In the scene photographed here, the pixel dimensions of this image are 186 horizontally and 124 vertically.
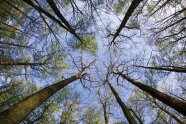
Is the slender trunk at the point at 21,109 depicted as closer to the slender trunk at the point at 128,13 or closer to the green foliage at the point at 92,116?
the slender trunk at the point at 128,13

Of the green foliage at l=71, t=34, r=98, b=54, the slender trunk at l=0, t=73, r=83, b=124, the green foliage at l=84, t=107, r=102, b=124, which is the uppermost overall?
the green foliage at l=71, t=34, r=98, b=54

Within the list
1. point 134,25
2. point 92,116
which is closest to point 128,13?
point 134,25

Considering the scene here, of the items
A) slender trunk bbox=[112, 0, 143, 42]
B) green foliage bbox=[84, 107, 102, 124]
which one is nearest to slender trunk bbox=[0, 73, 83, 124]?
slender trunk bbox=[112, 0, 143, 42]

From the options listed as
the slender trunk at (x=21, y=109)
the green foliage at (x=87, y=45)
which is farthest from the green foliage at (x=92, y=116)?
the slender trunk at (x=21, y=109)

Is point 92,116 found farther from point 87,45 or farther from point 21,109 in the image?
point 21,109

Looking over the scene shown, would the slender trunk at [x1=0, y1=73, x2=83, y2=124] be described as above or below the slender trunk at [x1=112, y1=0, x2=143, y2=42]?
below

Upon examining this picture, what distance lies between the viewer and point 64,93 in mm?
12930

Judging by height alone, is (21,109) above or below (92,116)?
above

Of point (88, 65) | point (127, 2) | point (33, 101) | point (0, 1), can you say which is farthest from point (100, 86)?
point (0, 1)

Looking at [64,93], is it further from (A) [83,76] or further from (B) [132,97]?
(B) [132,97]

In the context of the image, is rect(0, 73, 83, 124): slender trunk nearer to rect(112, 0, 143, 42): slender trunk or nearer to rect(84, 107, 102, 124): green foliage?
rect(112, 0, 143, 42): slender trunk

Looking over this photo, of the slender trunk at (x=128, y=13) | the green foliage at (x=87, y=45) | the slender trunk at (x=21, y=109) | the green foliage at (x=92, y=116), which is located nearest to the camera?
the slender trunk at (x=21, y=109)

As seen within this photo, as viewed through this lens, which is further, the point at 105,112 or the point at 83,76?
the point at 105,112

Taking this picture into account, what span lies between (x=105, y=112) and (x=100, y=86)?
1.65 metres
